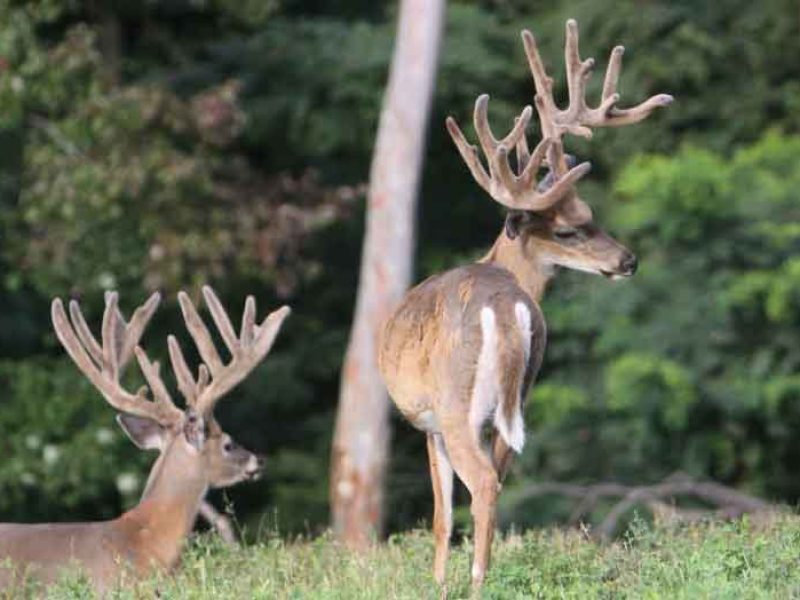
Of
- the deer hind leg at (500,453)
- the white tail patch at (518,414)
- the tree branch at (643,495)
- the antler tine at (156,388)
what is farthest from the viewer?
the tree branch at (643,495)

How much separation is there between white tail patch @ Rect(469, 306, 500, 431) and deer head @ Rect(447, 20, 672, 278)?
30.2 inches

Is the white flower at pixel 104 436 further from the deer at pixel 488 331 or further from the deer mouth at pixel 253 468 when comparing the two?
the deer at pixel 488 331

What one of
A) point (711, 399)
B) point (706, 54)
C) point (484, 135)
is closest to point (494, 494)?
point (484, 135)

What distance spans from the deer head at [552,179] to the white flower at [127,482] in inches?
373

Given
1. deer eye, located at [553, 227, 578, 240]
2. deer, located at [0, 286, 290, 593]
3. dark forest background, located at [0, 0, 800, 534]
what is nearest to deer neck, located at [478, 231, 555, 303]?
deer eye, located at [553, 227, 578, 240]

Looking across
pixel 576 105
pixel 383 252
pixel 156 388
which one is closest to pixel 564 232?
pixel 576 105

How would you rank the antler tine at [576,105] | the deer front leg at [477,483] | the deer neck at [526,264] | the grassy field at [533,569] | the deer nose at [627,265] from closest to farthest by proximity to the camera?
the grassy field at [533,569], the deer front leg at [477,483], the deer neck at [526,264], the deer nose at [627,265], the antler tine at [576,105]

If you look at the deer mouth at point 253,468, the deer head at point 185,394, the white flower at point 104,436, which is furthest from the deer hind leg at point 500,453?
the white flower at point 104,436

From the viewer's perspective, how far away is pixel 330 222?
21953 mm

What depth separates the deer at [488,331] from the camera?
353 inches

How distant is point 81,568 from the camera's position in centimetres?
1010

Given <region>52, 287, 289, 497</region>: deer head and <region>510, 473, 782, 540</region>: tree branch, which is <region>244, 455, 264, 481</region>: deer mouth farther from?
<region>510, 473, 782, 540</region>: tree branch

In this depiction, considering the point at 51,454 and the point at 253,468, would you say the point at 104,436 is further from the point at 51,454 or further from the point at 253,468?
the point at 253,468

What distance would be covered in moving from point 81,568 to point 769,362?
10.9 m
